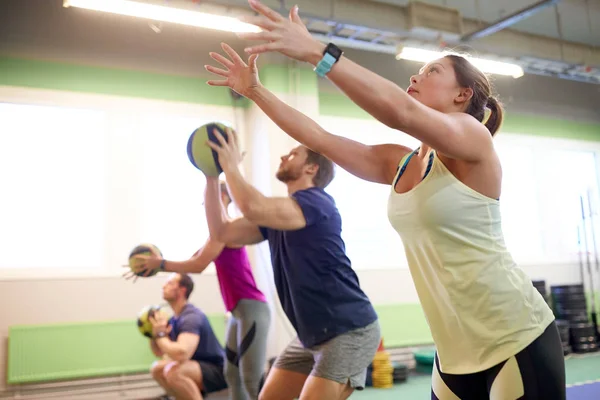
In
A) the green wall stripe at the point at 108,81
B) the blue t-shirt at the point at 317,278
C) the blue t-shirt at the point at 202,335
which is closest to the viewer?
the blue t-shirt at the point at 317,278

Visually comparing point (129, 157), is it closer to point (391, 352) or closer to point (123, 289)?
point (123, 289)

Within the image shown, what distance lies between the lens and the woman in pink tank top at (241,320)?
3.15 m

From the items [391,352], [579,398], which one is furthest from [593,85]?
[579,398]

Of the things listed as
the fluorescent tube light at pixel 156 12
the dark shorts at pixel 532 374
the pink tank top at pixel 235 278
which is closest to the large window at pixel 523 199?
the fluorescent tube light at pixel 156 12

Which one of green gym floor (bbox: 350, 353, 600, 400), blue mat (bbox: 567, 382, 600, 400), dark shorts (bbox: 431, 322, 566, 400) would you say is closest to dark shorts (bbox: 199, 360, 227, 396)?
green gym floor (bbox: 350, 353, 600, 400)

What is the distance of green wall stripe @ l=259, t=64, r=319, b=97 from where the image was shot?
6.37 metres

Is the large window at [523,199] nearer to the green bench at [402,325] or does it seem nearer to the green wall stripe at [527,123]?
the green wall stripe at [527,123]

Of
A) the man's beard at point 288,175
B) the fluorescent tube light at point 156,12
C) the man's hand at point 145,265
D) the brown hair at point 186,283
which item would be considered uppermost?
the fluorescent tube light at point 156,12

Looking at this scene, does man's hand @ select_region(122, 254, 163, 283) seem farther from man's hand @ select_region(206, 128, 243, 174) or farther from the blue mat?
the blue mat

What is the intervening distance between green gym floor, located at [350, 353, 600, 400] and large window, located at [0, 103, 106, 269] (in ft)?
9.73

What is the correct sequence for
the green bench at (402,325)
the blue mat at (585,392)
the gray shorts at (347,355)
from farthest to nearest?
the green bench at (402,325), the blue mat at (585,392), the gray shorts at (347,355)

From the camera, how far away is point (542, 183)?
8266mm

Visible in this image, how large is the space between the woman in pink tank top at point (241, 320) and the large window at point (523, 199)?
11.8 feet

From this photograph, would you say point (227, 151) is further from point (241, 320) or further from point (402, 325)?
point (402, 325)
